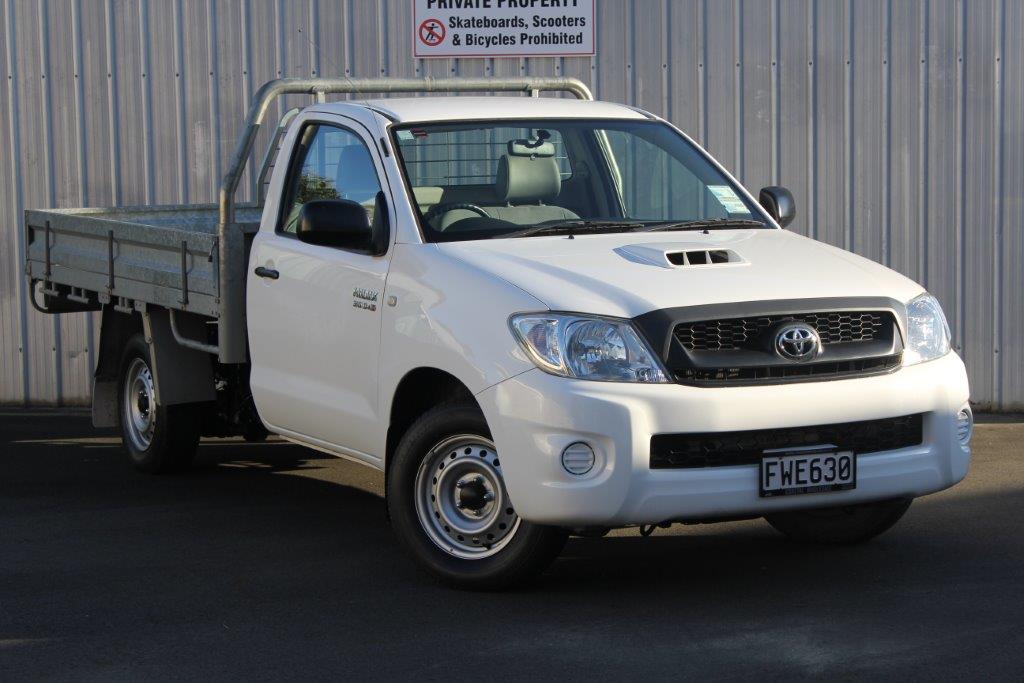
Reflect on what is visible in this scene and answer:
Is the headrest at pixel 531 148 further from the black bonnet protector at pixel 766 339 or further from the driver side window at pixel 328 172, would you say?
the black bonnet protector at pixel 766 339

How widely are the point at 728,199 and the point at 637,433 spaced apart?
2058 mm

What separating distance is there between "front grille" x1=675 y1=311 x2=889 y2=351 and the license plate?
41cm

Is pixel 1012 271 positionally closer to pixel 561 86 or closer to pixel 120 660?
pixel 561 86

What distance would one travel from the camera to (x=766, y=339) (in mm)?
5641

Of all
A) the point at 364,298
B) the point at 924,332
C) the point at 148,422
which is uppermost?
the point at 364,298

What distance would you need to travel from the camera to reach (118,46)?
38.5ft

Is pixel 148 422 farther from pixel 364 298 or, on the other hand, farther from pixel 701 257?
pixel 701 257

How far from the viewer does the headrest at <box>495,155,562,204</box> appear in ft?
22.7

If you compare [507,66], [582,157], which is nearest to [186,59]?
[507,66]

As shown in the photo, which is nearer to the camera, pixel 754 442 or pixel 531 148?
pixel 754 442

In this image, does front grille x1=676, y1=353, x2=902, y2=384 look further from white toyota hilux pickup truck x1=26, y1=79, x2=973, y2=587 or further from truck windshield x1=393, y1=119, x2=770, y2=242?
truck windshield x1=393, y1=119, x2=770, y2=242

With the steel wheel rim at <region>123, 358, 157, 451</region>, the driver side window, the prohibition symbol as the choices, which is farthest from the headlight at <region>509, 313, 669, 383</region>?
the prohibition symbol

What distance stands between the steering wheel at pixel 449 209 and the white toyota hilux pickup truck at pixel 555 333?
0.06 meters

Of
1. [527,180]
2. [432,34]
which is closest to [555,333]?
[527,180]
